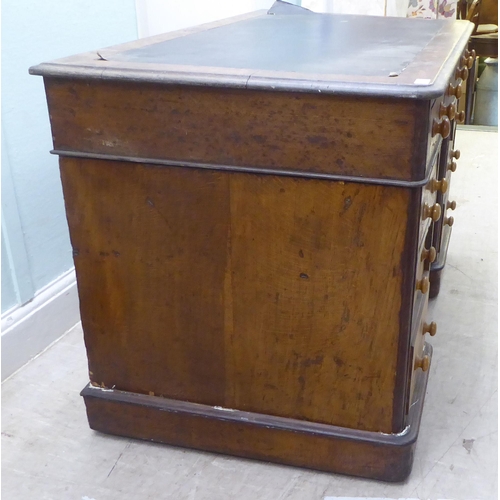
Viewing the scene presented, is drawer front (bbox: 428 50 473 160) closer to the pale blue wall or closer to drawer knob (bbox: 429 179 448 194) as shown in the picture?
drawer knob (bbox: 429 179 448 194)

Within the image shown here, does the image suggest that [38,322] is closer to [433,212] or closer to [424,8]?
[433,212]

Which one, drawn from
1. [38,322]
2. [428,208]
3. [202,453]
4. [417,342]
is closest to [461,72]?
[428,208]

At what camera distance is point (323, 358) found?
118 cm

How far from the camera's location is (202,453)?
1334 millimetres

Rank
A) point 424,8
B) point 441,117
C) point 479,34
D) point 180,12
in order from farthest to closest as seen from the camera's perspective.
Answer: point 479,34, point 424,8, point 180,12, point 441,117

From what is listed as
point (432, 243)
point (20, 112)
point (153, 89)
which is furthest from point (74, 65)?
point (432, 243)

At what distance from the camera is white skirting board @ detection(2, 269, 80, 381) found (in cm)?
159

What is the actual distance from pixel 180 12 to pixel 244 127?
1.26m

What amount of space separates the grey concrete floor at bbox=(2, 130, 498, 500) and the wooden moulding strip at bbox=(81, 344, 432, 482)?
0.08ft

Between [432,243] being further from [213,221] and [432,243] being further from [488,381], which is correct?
[213,221]

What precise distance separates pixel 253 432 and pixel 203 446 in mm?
121

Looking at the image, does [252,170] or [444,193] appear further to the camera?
[444,193]

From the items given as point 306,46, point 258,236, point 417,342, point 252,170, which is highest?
point 306,46

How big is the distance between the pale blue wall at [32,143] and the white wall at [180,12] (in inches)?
10.2
